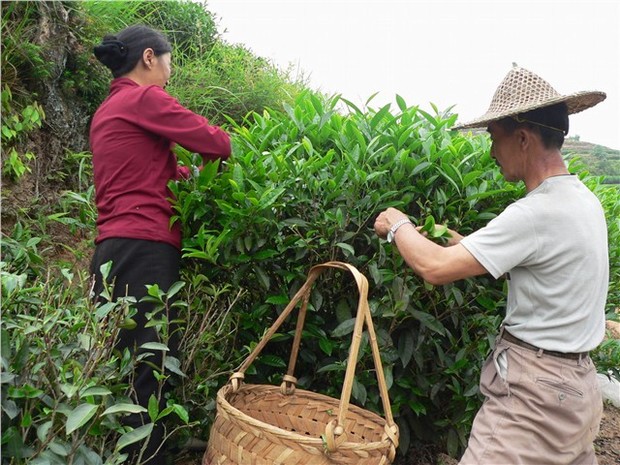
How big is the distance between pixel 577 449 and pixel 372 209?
1150 mm

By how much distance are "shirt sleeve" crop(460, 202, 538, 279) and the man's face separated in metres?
0.28

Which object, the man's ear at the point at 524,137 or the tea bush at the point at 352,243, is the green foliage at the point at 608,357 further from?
the man's ear at the point at 524,137

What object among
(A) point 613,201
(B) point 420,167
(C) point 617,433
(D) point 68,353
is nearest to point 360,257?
(B) point 420,167

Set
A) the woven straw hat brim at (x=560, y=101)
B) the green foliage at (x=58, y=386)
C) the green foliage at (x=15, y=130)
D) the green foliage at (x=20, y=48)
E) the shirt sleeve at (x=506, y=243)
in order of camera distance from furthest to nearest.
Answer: the green foliage at (x=20, y=48)
the green foliage at (x=15, y=130)
the woven straw hat brim at (x=560, y=101)
the shirt sleeve at (x=506, y=243)
the green foliage at (x=58, y=386)

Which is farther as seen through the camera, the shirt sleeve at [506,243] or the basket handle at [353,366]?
the shirt sleeve at [506,243]

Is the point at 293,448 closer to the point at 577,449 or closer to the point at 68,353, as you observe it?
the point at 68,353

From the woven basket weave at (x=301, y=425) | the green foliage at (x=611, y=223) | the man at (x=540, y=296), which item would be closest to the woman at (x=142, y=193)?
the woven basket weave at (x=301, y=425)

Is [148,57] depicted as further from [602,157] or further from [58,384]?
[602,157]

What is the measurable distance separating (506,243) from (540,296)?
23cm

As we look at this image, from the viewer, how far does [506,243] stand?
→ 201 cm

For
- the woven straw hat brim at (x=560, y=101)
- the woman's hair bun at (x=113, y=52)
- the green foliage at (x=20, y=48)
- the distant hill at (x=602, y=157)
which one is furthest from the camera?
the distant hill at (x=602, y=157)

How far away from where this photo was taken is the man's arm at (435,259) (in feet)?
6.70

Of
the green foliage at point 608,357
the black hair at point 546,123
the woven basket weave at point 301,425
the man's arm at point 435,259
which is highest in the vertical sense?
the black hair at point 546,123

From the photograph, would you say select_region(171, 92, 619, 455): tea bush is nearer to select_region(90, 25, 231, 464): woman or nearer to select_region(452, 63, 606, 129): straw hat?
select_region(90, 25, 231, 464): woman
